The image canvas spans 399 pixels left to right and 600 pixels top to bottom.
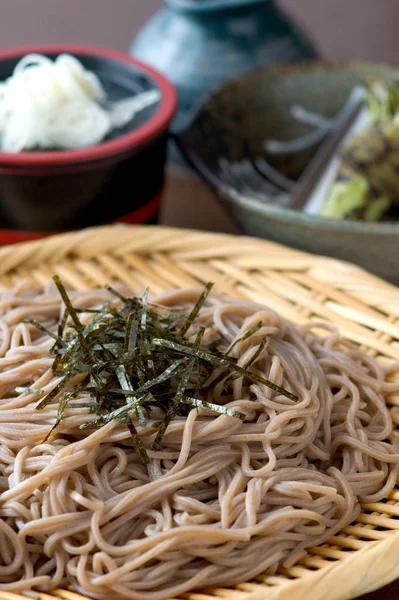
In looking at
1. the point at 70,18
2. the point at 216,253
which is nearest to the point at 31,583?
the point at 216,253

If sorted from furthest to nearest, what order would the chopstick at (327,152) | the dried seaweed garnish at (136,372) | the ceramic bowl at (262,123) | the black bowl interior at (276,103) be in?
the black bowl interior at (276,103) → the chopstick at (327,152) → the ceramic bowl at (262,123) → the dried seaweed garnish at (136,372)

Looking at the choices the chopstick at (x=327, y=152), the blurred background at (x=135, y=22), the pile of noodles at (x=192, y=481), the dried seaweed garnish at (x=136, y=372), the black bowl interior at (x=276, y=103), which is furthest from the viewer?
the blurred background at (x=135, y=22)

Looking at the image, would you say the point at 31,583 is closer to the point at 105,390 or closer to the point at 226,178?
the point at 105,390

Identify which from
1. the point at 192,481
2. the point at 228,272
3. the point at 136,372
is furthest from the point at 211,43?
the point at 192,481

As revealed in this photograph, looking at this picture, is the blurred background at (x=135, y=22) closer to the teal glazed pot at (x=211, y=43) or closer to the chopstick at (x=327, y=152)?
the teal glazed pot at (x=211, y=43)

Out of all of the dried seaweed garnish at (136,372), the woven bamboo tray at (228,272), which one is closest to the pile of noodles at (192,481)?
the dried seaweed garnish at (136,372)

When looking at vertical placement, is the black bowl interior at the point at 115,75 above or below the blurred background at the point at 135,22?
above

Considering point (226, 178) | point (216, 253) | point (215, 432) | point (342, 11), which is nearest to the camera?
point (215, 432)
